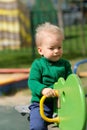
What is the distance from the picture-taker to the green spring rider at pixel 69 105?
261 centimetres

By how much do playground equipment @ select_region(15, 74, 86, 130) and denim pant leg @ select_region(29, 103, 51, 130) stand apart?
7cm

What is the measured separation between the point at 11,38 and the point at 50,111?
25.2 ft

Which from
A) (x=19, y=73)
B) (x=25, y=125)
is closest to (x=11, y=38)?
(x=19, y=73)

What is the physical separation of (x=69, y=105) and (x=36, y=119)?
0.30 metres

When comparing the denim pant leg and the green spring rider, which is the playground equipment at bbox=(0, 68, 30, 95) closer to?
the denim pant leg

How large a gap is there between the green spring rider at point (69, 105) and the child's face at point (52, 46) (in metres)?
0.18

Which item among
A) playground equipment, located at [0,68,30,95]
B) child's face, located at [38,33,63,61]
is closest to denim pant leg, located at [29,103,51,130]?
child's face, located at [38,33,63,61]

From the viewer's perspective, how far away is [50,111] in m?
3.04

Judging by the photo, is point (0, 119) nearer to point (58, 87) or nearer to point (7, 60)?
point (58, 87)

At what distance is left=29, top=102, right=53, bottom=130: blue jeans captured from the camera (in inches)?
116

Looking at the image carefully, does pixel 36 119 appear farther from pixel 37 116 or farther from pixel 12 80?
pixel 12 80

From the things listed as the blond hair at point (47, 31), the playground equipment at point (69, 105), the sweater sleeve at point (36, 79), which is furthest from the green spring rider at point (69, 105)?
the blond hair at point (47, 31)

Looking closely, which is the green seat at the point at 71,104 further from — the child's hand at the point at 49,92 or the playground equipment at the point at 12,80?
the playground equipment at the point at 12,80

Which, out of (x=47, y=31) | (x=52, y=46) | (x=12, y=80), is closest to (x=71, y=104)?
(x=52, y=46)
